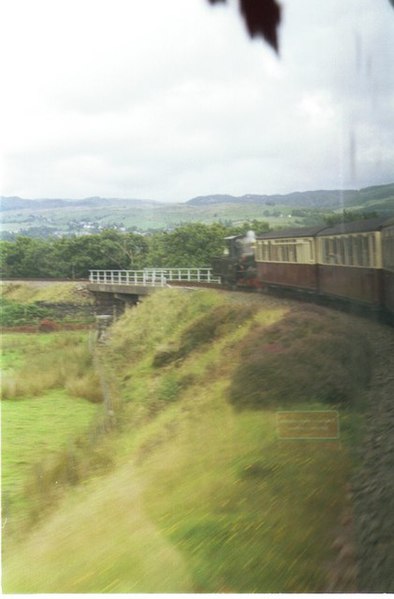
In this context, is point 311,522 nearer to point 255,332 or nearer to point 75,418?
point 255,332

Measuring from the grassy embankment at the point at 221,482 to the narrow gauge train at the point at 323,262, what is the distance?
0.36 ft

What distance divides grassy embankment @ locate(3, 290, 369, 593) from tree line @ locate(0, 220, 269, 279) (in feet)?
1.05

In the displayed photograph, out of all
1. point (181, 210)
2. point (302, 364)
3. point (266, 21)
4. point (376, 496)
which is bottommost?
point (376, 496)

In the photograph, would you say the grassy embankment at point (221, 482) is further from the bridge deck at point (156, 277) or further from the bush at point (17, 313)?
the bush at point (17, 313)

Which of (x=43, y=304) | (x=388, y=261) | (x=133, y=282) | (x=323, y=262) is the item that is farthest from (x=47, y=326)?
(x=388, y=261)

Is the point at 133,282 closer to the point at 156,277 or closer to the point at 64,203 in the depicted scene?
the point at 156,277

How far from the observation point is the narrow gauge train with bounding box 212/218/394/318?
2.73 meters

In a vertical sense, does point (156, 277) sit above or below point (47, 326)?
above

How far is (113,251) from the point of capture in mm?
2967

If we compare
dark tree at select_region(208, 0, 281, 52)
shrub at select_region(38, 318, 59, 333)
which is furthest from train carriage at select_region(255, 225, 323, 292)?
shrub at select_region(38, 318, 59, 333)

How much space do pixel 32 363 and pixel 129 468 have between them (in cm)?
56

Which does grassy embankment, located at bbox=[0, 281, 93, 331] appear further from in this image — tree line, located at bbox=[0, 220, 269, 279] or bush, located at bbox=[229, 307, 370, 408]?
bush, located at bbox=[229, 307, 370, 408]

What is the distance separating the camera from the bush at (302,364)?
2.71m

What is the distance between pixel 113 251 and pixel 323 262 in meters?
0.83
